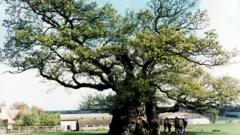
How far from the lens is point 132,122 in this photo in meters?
37.7

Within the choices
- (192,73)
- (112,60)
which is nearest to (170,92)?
(192,73)

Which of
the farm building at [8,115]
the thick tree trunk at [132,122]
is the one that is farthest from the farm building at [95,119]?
the thick tree trunk at [132,122]

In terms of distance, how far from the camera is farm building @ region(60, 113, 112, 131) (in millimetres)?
94325

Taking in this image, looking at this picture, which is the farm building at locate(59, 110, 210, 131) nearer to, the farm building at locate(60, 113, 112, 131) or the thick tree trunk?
the farm building at locate(60, 113, 112, 131)

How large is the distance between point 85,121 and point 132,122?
62092 mm

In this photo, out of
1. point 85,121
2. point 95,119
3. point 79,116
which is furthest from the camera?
point 79,116

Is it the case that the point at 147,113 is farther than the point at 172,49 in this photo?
Yes

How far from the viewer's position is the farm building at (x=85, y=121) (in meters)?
94.3

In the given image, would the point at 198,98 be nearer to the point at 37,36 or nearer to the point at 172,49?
the point at 172,49

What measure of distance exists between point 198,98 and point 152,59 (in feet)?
17.2

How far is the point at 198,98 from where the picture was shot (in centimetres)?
3819

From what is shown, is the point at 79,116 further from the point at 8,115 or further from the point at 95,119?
the point at 8,115

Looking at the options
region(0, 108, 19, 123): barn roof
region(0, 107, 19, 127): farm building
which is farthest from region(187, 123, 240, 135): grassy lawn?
region(0, 108, 19, 123): barn roof

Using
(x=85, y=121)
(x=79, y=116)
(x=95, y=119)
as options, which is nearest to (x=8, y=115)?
(x=79, y=116)
